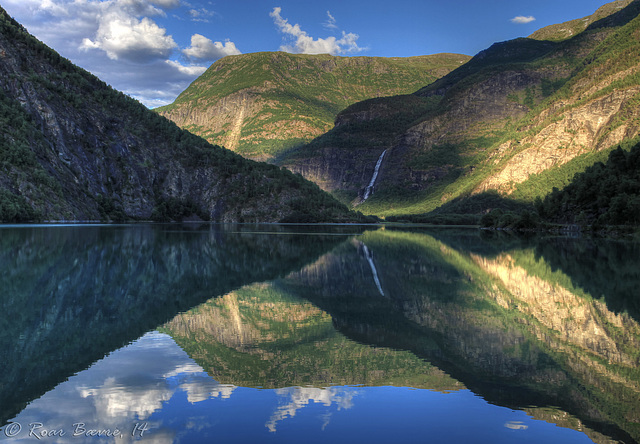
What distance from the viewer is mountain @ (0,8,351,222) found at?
293ft

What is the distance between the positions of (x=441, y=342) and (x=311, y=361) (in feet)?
13.1

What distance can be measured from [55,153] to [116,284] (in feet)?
314

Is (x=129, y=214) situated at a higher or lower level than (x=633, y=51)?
lower

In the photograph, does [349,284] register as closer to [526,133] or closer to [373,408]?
[373,408]

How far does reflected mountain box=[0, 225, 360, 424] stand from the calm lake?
86 millimetres

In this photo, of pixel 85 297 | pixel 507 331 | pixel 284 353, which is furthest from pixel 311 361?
pixel 85 297

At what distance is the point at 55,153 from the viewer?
104m

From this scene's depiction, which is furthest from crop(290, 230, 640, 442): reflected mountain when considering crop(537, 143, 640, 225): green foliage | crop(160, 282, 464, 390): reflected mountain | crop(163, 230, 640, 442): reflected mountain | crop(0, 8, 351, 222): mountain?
crop(0, 8, 351, 222): mountain

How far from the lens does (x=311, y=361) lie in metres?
11.6

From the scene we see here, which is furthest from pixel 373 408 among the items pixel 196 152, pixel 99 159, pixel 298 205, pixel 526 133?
pixel 526 133

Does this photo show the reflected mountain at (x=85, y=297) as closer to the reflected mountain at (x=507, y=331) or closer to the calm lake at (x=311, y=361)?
the calm lake at (x=311, y=361)

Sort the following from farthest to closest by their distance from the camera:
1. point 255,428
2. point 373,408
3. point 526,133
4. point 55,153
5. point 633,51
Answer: point 526,133
point 633,51
point 55,153
point 373,408
point 255,428

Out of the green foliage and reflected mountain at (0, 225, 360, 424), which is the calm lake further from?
the green foliage

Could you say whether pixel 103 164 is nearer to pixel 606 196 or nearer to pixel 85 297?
pixel 606 196
